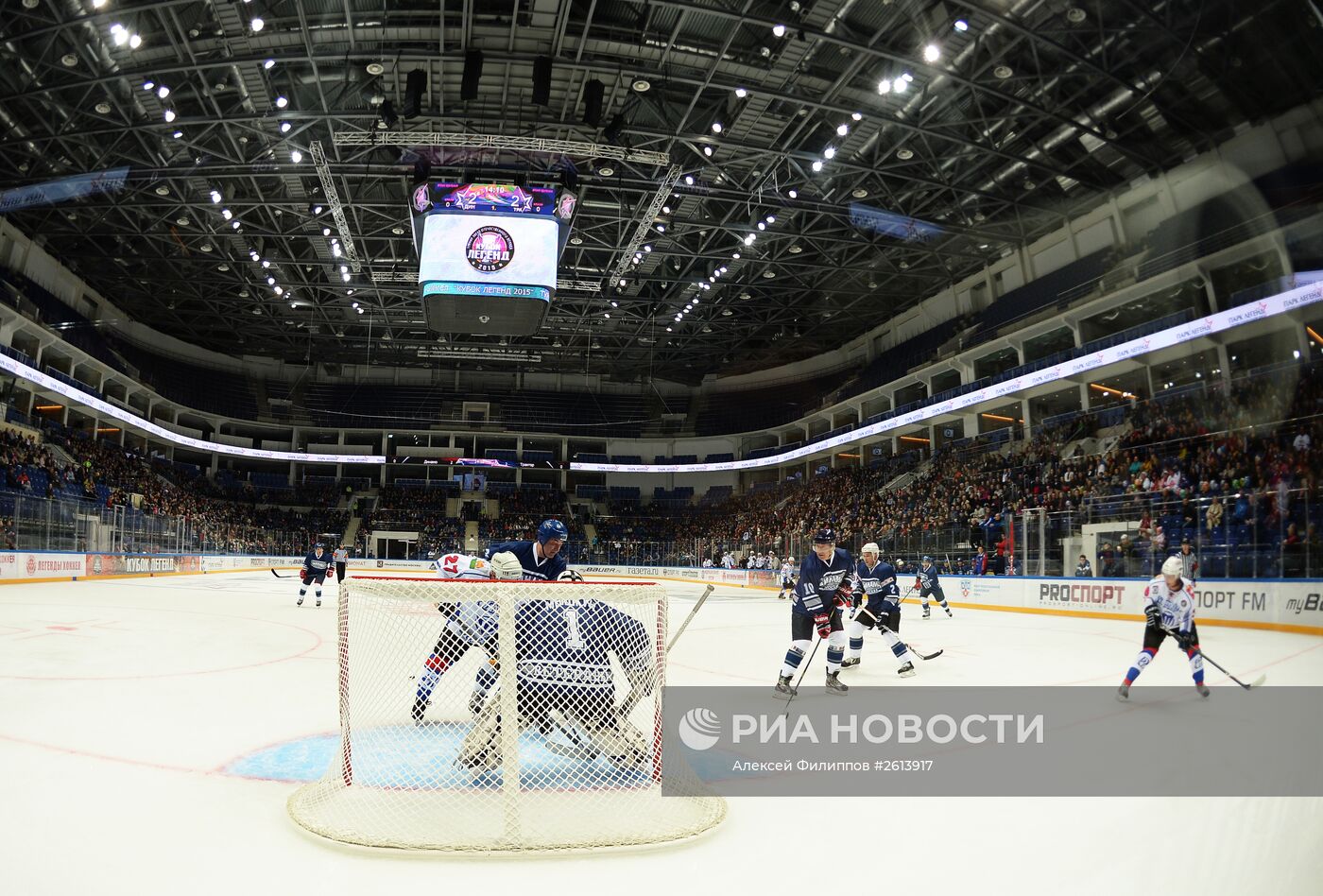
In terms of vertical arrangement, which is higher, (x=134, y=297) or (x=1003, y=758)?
(x=134, y=297)

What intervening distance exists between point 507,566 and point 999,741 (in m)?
3.17

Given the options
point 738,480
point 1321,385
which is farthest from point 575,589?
point 738,480

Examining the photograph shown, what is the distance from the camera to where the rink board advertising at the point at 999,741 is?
3.74 metres

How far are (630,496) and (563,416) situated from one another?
6.51 meters

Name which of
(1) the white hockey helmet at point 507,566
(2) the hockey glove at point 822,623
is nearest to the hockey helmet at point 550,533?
(1) the white hockey helmet at point 507,566

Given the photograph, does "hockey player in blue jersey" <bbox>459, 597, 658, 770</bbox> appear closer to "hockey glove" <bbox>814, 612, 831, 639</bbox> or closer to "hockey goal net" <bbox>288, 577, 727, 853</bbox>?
"hockey goal net" <bbox>288, 577, 727, 853</bbox>

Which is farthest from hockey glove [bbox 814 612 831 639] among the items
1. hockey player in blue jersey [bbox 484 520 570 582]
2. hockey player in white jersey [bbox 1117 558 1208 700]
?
hockey player in blue jersey [bbox 484 520 570 582]

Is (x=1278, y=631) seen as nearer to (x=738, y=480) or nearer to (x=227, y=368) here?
(x=738, y=480)

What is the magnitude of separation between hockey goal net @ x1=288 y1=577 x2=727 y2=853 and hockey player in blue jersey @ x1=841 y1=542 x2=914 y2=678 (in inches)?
169

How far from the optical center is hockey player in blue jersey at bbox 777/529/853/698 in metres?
5.97

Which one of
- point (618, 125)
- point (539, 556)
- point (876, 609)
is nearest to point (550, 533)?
point (539, 556)

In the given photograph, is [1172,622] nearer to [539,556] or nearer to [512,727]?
[539,556]

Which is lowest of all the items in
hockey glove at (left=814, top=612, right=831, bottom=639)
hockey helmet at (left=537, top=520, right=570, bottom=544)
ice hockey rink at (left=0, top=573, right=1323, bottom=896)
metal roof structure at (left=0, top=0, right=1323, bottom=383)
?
ice hockey rink at (left=0, top=573, right=1323, bottom=896)

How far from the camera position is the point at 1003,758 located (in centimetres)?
427
